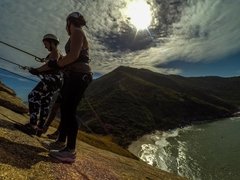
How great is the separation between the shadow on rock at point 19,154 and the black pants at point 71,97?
135 cm

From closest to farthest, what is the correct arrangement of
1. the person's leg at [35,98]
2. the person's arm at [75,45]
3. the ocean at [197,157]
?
the person's arm at [75,45] → the person's leg at [35,98] → the ocean at [197,157]

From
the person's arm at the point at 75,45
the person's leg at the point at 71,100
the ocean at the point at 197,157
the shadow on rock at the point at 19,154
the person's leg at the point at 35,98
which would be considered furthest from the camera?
the ocean at the point at 197,157

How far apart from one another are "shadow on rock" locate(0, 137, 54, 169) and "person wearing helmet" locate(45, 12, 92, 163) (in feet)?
4.23

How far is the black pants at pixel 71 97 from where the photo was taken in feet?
31.0

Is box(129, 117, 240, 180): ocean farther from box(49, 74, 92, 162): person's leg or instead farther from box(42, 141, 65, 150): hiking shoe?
box(49, 74, 92, 162): person's leg

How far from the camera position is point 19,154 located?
9.45m

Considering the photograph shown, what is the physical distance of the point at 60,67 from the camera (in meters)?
9.65

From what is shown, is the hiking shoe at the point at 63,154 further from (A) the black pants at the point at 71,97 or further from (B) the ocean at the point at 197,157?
(B) the ocean at the point at 197,157

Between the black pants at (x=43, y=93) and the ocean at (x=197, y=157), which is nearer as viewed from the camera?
the black pants at (x=43, y=93)

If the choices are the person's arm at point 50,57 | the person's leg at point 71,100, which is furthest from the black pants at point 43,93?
the person's leg at point 71,100

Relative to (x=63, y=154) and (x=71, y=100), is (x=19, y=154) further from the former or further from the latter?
(x=71, y=100)

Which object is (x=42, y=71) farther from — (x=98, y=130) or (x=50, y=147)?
(x=98, y=130)

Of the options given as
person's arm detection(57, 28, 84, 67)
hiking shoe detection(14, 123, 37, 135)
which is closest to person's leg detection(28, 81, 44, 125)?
hiking shoe detection(14, 123, 37, 135)

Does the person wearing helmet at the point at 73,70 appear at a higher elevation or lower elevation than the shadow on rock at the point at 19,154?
higher
